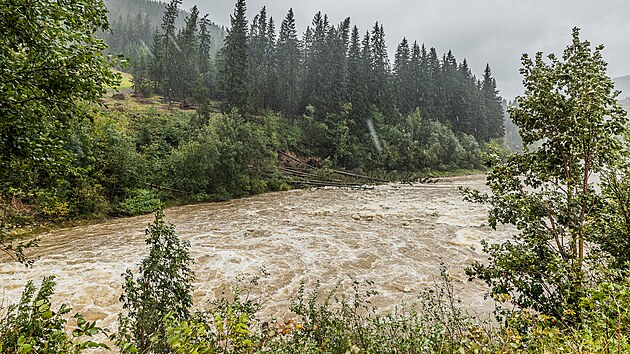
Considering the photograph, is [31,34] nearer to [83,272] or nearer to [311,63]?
[83,272]

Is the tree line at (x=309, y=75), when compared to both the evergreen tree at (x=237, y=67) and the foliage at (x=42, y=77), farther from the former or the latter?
the foliage at (x=42, y=77)

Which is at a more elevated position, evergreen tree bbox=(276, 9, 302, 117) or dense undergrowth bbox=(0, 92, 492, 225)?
evergreen tree bbox=(276, 9, 302, 117)

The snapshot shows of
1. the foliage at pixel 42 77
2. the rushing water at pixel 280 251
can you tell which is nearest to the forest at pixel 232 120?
the foliage at pixel 42 77

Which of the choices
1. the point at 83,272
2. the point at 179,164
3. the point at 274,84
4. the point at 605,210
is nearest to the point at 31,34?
the point at 605,210

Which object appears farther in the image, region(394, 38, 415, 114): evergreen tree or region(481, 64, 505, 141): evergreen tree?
region(481, 64, 505, 141): evergreen tree

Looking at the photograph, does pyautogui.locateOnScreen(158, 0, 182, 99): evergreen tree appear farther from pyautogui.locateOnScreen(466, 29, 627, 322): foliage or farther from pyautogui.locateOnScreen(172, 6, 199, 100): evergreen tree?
pyautogui.locateOnScreen(466, 29, 627, 322): foliage

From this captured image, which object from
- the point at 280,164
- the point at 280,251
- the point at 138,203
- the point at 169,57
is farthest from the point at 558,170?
the point at 169,57

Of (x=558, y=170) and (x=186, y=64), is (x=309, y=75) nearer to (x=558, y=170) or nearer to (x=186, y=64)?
(x=186, y=64)

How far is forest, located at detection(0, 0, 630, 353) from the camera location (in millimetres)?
3863

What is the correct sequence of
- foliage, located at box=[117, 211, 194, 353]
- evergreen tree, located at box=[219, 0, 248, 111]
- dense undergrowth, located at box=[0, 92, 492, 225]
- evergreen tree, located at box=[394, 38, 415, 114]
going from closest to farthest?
foliage, located at box=[117, 211, 194, 353] < dense undergrowth, located at box=[0, 92, 492, 225] < evergreen tree, located at box=[219, 0, 248, 111] < evergreen tree, located at box=[394, 38, 415, 114]

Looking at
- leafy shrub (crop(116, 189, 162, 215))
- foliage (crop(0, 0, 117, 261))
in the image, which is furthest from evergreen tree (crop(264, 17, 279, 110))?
foliage (crop(0, 0, 117, 261))

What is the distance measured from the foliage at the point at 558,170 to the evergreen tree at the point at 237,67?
40.8m

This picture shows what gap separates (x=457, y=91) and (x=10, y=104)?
86.2 meters

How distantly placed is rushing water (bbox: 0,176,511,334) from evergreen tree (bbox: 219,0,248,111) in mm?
23654
